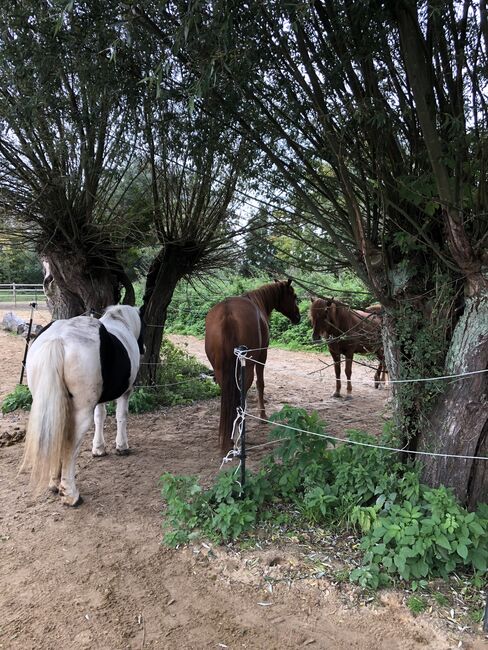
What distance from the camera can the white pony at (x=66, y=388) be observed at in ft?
10.1

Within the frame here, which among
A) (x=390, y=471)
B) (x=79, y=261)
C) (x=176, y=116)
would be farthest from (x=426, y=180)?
(x=79, y=261)

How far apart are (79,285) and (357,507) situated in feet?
15.8

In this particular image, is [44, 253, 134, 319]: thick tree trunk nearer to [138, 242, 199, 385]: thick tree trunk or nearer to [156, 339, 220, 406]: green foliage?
[138, 242, 199, 385]: thick tree trunk

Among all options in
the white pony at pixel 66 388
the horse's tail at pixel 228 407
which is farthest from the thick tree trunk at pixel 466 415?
the white pony at pixel 66 388

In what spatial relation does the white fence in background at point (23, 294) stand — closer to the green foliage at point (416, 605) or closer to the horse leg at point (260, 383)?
the horse leg at point (260, 383)

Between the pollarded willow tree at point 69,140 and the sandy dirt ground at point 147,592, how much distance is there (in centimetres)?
290

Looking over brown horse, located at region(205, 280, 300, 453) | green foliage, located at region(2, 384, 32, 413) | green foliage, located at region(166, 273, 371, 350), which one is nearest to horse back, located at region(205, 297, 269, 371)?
brown horse, located at region(205, 280, 300, 453)

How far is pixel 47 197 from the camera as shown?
4887 mm

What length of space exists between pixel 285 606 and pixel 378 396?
5.26m

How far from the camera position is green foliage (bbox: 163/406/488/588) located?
2350 mm

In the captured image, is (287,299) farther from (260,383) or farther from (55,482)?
(55,482)

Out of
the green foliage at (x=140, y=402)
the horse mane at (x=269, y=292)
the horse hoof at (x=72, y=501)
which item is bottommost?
the horse hoof at (x=72, y=501)

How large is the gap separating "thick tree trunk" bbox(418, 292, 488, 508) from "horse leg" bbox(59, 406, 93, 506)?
2.61m

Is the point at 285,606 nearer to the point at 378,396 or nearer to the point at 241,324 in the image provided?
the point at 241,324
